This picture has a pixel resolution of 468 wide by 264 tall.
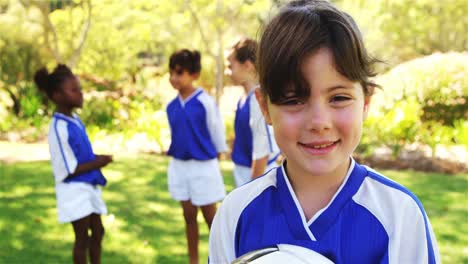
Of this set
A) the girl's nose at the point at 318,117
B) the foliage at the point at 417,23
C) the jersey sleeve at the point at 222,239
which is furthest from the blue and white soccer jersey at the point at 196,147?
the foliage at the point at 417,23

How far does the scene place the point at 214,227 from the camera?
5.20 feet

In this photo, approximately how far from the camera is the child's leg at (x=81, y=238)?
3764 mm

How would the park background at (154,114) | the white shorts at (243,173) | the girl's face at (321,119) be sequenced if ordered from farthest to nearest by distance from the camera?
the park background at (154,114) → the white shorts at (243,173) → the girl's face at (321,119)

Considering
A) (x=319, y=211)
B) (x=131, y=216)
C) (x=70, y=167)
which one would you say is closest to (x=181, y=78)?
(x=70, y=167)

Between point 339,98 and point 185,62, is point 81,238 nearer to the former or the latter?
point 185,62

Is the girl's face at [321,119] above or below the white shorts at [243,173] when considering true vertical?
above

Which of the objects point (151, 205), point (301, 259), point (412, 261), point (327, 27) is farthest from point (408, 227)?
point (151, 205)

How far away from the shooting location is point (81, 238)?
3.79 metres

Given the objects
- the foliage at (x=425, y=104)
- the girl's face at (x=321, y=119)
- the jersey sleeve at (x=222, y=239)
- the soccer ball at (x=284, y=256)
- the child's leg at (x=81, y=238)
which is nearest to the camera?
the soccer ball at (x=284, y=256)

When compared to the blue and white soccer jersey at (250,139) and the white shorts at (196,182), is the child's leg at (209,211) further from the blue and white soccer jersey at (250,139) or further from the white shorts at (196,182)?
the blue and white soccer jersey at (250,139)

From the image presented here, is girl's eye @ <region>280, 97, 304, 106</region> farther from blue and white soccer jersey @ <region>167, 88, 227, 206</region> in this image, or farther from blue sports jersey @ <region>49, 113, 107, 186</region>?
blue and white soccer jersey @ <region>167, 88, 227, 206</region>

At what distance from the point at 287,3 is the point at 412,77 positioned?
27.5 ft

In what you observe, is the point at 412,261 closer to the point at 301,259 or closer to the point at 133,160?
the point at 301,259

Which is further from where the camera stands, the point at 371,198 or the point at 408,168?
the point at 408,168
